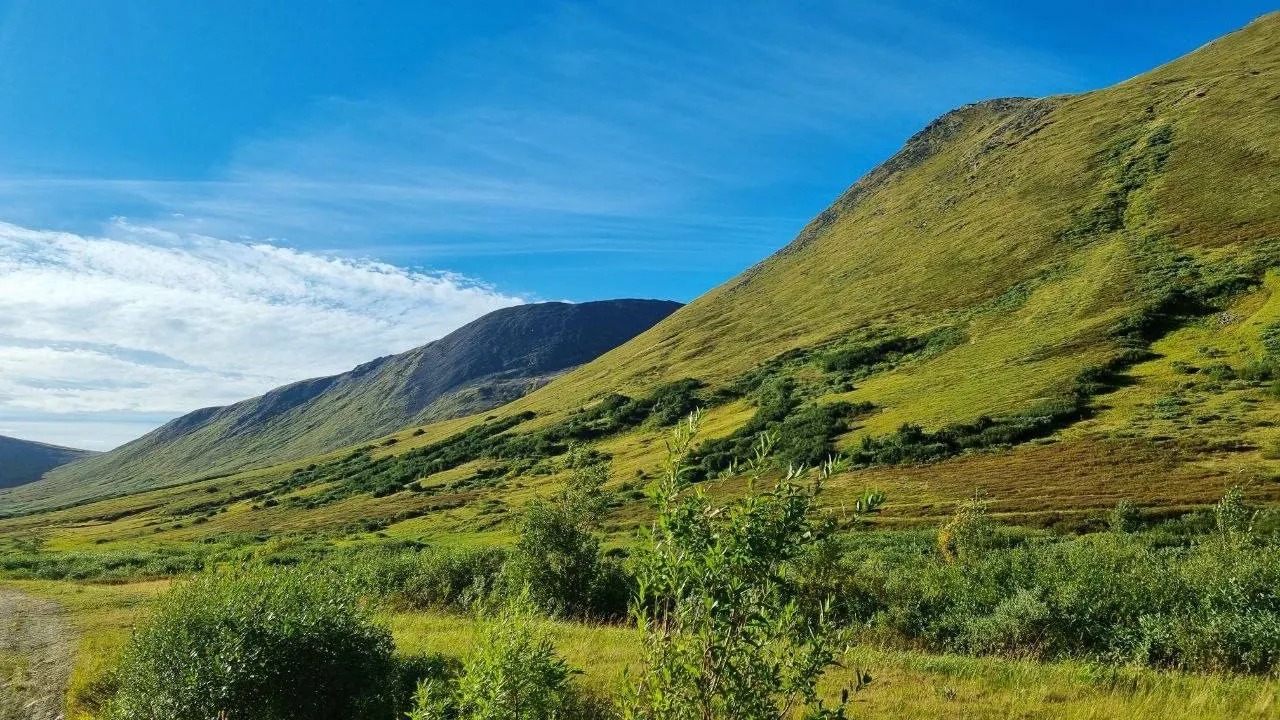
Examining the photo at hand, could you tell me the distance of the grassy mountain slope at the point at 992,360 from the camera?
5366cm

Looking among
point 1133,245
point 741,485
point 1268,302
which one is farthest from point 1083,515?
point 1133,245

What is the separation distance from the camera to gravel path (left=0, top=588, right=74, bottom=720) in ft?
57.5

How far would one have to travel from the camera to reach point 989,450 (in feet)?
196

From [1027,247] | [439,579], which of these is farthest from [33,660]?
[1027,247]

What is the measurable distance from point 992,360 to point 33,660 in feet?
301

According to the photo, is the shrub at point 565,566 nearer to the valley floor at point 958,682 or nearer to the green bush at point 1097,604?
the valley floor at point 958,682

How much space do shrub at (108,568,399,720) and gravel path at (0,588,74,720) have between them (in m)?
5.12

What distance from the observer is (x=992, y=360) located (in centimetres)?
8644

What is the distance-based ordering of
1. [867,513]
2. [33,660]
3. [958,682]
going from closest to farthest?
1. [867,513]
2. [958,682]
3. [33,660]

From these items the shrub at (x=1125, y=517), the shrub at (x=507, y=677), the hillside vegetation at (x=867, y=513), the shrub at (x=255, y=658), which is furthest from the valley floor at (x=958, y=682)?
the shrub at (x=1125, y=517)

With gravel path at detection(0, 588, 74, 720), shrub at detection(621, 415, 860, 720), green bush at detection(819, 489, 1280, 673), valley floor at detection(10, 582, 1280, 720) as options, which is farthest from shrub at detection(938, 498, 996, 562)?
gravel path at detection(0, 588, 74, 720)

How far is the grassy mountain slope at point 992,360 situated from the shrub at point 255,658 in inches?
793

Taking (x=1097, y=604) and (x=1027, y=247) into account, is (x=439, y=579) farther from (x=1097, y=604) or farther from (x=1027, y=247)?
(x=1027, y=247)

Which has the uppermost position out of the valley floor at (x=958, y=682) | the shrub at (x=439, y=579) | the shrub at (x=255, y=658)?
the shrub at (x=255, y=658)
